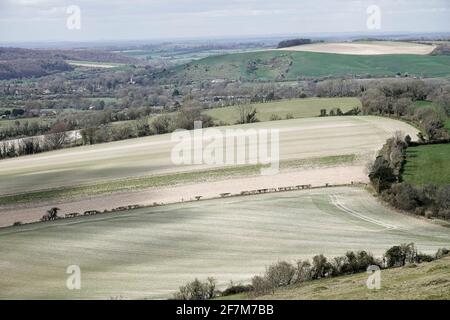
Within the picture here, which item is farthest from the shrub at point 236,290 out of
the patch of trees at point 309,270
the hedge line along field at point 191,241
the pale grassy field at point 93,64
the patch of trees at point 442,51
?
the pale grassy field at point 93,64

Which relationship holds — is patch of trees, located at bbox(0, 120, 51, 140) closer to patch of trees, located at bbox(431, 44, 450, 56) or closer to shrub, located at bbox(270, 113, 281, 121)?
shrub, located at bbox(270, 113, 281, 121)

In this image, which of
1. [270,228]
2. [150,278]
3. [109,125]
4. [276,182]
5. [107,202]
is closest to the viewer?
[150,278]

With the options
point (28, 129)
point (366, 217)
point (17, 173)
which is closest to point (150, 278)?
point (366, 217)

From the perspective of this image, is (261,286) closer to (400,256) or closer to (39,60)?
(400,256)

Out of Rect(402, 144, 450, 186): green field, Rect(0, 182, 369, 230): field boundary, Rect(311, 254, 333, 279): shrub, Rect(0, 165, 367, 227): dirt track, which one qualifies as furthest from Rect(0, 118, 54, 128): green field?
Rect(311, 254, 333, 279): shrub

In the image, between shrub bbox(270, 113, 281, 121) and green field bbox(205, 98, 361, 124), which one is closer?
shrub bbox(270, 113, 281, 121)

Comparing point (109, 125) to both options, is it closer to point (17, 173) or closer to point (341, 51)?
point (17, 173)
